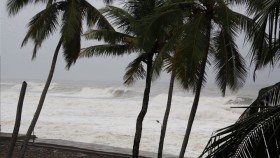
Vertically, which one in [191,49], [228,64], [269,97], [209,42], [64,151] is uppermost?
[209,42]

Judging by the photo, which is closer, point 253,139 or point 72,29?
point 253,139

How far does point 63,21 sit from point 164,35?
2401mm

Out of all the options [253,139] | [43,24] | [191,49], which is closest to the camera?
[253,139]

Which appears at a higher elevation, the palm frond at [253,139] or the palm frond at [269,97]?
the palm frond at [269,97]

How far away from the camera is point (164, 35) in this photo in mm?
7645

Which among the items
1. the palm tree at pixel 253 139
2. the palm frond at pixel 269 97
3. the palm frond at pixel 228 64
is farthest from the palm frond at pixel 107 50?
the palm tree at pixel 253 139

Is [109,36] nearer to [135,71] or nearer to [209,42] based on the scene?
[135,71]

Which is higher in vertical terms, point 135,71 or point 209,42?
point 209,42

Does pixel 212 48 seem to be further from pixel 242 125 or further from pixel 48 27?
pixel 242 125

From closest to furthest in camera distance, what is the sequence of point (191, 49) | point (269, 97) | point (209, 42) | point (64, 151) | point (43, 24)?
point (269, 97)
point (191, 49)
point (209, 42)
point (43, 24)
point (64, 151)

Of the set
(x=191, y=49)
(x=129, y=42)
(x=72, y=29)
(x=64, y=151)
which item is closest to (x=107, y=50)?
(x=129, y=42)

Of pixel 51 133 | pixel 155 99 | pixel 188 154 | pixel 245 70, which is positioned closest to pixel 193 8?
pixel 245 70

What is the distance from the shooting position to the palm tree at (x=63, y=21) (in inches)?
320

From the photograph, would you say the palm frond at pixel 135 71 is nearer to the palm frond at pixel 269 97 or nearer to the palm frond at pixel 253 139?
the palm frond at pixel 269 97
